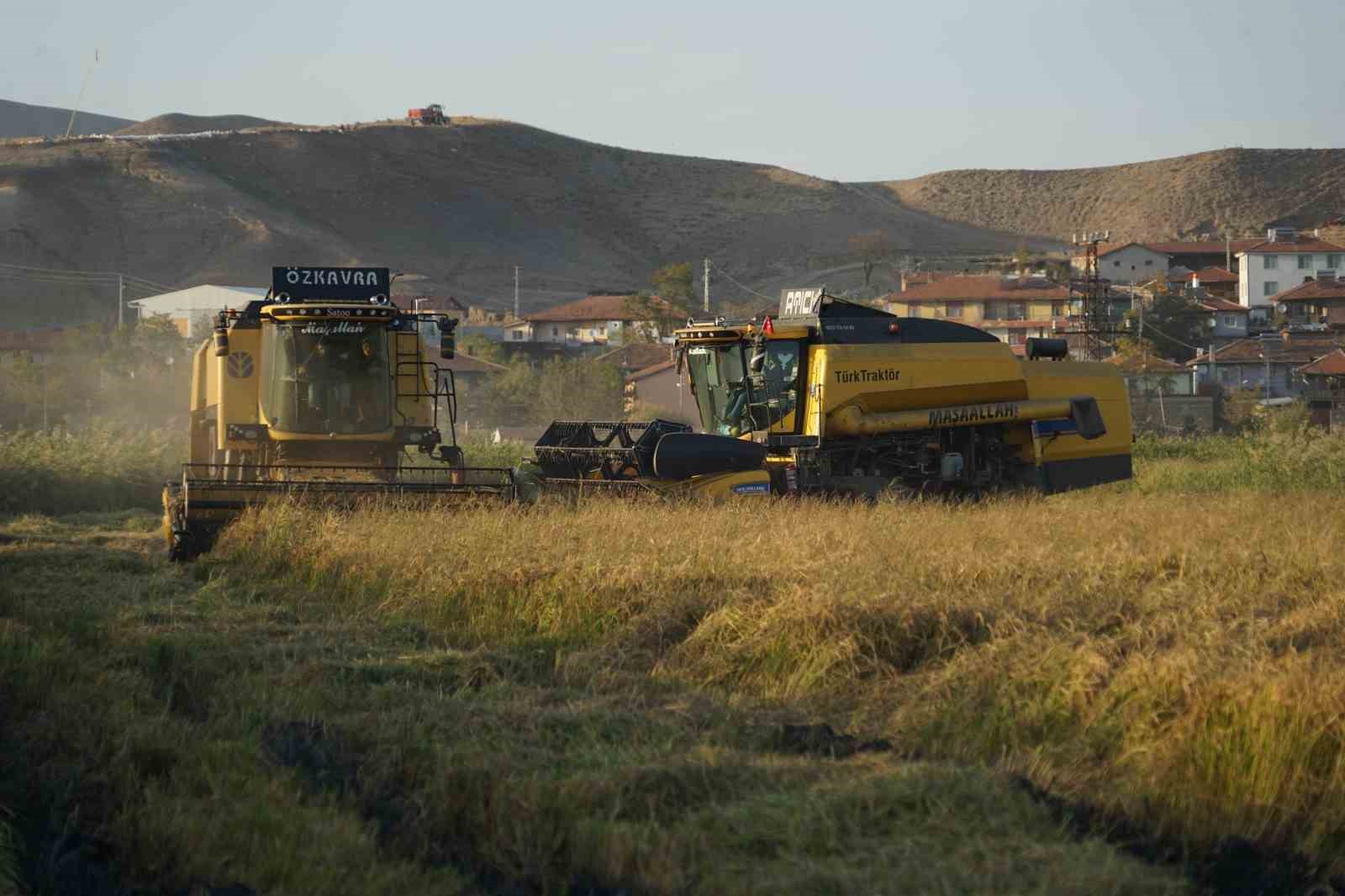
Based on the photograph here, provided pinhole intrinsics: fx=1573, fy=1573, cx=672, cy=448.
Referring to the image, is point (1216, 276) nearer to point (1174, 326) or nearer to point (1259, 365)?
point (1174, 326)

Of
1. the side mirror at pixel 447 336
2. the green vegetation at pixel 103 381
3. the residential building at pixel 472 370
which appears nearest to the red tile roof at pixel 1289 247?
the residential building at pixel 472 370

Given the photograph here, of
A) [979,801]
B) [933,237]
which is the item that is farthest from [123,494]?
[933,237]

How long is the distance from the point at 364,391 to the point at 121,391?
31.2m

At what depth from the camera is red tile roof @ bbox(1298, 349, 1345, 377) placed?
49969 millimetres

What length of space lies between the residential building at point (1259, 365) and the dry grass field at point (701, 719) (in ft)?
167

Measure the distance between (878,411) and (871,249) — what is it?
83.1 metres

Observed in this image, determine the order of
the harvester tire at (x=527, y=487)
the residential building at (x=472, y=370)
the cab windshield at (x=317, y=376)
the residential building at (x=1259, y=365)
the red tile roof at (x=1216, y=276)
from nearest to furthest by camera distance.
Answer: the harvester tire at (x=527, y=487) < the cab windshield at (x=317, y=376) < the residential building at (x=472, y=370) < the residential building at (x=1259, y=365) < the red tile roof at (x=1216, y=276)

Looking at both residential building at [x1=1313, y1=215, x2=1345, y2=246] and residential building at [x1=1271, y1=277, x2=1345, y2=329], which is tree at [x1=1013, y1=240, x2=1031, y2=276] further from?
residential building at [x1=1313, y1=215, x2=1345, y2=246]

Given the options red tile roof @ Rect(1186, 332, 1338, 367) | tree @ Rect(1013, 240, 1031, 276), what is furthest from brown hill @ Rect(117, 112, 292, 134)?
red tile roof @ Rect(1186, 332, 1338, 367)

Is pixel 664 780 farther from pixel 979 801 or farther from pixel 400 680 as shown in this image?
pixel 400 680

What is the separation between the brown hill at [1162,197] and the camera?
398 ft

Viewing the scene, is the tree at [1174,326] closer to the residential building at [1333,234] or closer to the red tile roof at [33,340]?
the residential building at [1333,234]

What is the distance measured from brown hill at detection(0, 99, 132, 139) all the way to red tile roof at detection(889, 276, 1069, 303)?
14004 cm

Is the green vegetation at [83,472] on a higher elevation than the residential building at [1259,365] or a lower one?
lower
